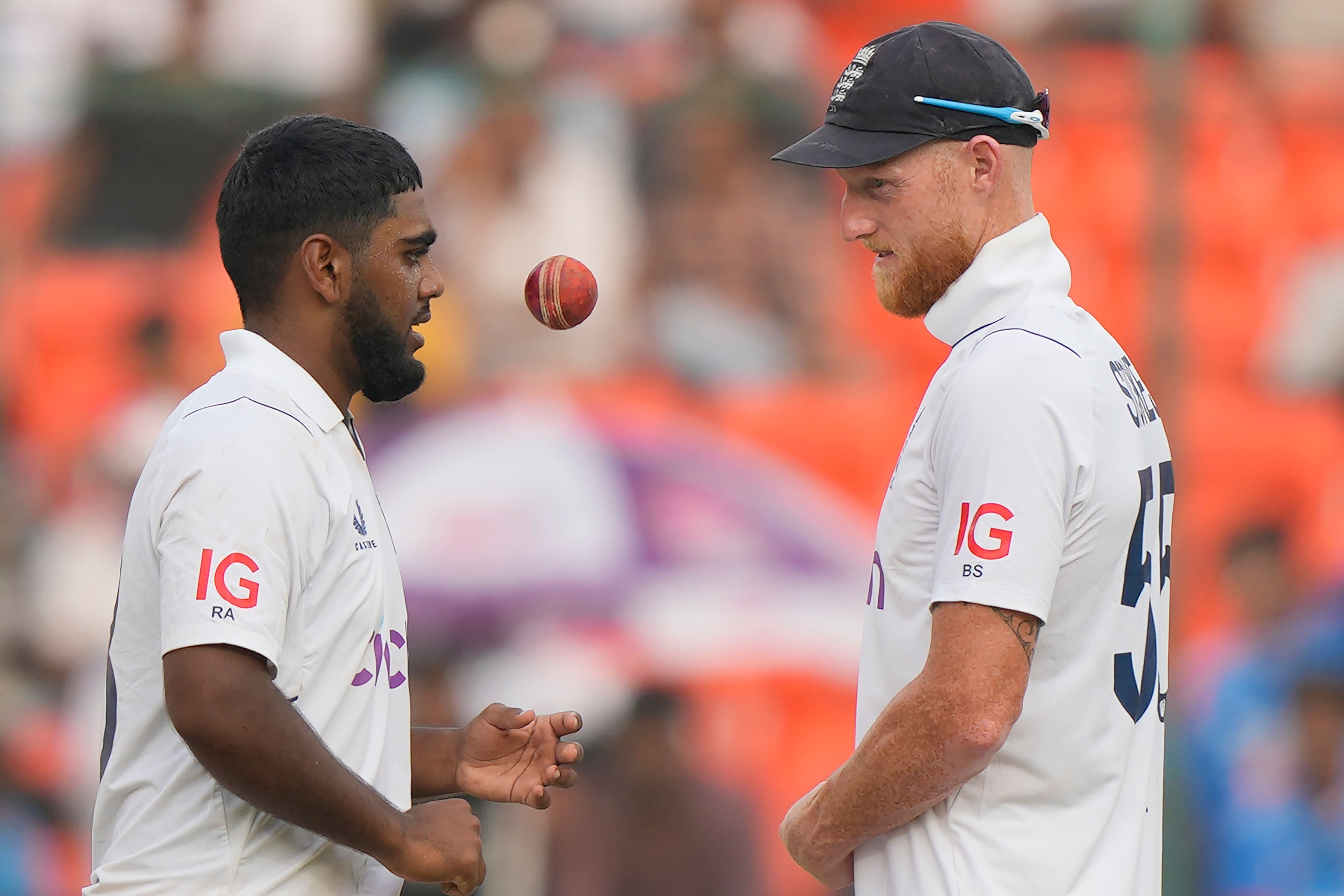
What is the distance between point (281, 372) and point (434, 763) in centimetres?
85

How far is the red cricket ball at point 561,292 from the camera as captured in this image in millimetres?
3309

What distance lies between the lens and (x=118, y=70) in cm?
719

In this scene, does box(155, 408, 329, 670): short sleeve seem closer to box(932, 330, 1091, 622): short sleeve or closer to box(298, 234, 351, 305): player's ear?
box(298, 234, 351, 305): player's ear

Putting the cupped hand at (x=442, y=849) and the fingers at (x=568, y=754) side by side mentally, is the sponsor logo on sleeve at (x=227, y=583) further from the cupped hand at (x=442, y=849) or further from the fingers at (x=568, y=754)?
the fingers at (x=568, y=754)

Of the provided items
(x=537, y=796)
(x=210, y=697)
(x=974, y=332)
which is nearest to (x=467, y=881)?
(x=537, y=796)

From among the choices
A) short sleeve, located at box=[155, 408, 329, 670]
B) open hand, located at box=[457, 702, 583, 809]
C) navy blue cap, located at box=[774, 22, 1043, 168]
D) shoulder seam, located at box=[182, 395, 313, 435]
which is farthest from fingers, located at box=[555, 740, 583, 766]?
navy blue cap, located at box=[774, 22, 1043, 168]

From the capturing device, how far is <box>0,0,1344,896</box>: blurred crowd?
7027 mm

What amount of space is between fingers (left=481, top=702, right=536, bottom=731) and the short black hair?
0.90 meters

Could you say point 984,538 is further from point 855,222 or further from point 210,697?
point 210,697

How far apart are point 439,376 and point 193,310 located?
1.23 m

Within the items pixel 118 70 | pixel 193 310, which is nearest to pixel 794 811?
pixel 193 310

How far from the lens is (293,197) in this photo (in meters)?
2.57

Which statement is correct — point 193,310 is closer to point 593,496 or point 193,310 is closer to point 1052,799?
point 593,496

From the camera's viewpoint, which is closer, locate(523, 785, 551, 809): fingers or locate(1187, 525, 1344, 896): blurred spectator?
locate(523, 785, 551, 809): fingers
